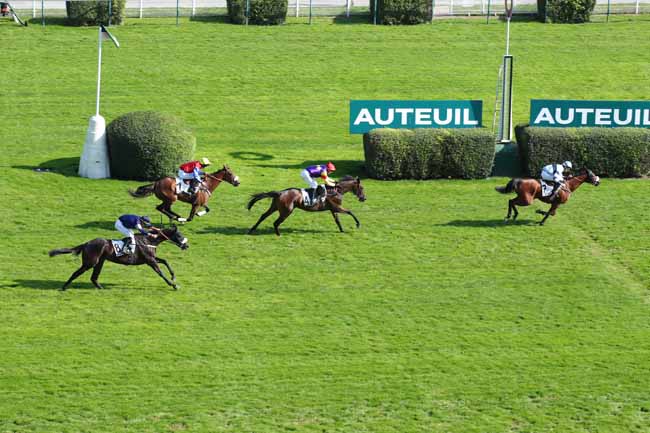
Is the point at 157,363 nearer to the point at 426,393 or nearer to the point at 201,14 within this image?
the point at 426,393

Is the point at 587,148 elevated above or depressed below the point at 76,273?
above

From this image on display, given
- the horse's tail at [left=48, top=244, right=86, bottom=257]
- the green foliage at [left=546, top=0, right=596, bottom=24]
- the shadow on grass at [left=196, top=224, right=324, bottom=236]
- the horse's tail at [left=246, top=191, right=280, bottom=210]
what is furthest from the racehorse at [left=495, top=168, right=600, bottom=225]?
the green foliage at [left=546, top=0, right=596, bottom=24]

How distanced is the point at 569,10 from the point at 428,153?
17260 mm

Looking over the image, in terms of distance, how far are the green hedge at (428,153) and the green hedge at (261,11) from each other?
14559 mm

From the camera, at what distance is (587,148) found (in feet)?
115

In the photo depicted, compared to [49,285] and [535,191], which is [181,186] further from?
[535,191]

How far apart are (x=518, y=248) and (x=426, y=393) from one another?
8.15 metres

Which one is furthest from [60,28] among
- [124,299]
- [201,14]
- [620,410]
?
[620,410]

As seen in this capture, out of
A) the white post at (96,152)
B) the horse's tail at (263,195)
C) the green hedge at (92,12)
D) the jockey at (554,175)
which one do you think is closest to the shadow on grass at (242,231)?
the horse's tail at (263,195)

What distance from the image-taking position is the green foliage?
161 ft

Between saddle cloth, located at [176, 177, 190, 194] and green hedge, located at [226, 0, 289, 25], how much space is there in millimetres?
18793

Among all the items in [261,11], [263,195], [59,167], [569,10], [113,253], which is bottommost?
[113,253]

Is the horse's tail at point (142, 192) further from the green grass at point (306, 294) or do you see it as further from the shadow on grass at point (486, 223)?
the shadow on grass at point (486, 223)

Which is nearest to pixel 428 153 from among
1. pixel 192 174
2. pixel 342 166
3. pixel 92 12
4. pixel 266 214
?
pixel 342 166
